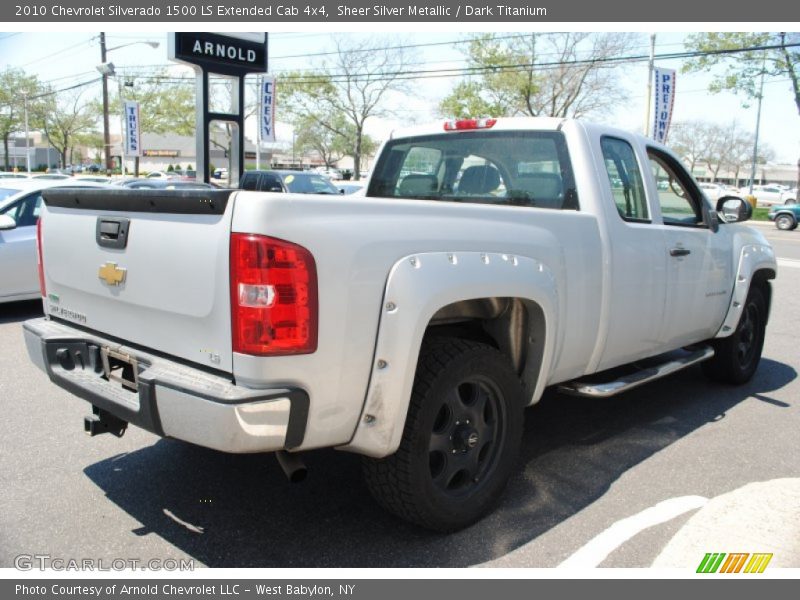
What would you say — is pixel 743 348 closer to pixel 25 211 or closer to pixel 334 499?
pixel 334 499

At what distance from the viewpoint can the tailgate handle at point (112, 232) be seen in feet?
9.20

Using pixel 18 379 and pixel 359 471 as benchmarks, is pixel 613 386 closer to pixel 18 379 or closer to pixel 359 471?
pixel 359 471

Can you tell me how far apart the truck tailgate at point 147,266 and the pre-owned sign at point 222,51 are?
5.88 metres

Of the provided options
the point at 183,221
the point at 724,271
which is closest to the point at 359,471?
the point at 183,221

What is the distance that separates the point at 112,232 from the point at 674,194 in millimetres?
3673

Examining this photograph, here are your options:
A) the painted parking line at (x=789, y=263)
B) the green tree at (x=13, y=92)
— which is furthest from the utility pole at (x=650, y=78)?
the green tree at (x=13, y=92)

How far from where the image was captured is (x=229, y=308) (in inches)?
93.4

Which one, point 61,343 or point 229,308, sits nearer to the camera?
point 229,308

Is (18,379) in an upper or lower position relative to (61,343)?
lower

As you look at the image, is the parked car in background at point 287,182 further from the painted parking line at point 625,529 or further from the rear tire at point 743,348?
the painted parking line at point 625,529

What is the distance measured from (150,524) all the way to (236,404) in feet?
4.00

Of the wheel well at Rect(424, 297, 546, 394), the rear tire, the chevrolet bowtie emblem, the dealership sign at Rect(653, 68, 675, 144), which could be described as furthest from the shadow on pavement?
the dealership sign at Rect(653, 68, 675, 144)

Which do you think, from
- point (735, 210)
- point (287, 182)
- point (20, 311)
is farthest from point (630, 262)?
point (287, 182)

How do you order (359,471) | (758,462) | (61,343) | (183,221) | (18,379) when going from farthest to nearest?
(18,379), (758,462), (359,471), (61,343), (183,221)
